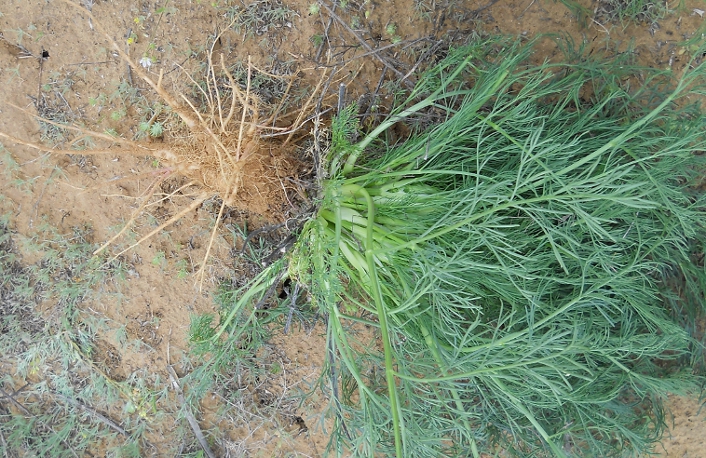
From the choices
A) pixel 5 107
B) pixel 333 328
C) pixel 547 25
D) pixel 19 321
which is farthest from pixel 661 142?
pixel 19 321

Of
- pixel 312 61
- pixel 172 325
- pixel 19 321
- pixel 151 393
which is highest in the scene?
pixel 312 61

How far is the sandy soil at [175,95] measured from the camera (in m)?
1.65

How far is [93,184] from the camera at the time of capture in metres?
1.79

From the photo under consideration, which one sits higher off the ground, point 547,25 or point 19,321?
point 547,25

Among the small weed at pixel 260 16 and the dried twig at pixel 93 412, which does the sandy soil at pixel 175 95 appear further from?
the dried twig at pixel 93 412

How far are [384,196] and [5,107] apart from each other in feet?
4.45

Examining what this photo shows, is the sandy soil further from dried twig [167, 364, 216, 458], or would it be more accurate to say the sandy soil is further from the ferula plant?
the ferula plant

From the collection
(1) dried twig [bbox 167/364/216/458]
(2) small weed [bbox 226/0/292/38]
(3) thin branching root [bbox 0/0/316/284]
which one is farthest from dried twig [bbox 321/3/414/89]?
(1) dried twig [bbox 167/364/216/458]

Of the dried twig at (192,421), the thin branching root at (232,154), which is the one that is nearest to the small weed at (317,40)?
the thin branching root at (232,154)

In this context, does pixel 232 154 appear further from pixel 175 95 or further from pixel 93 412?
pixel 93 412

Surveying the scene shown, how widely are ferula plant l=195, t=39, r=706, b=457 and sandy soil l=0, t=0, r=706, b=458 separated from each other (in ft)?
0.51

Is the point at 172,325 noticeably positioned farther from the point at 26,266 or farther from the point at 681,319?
the point at 681,319

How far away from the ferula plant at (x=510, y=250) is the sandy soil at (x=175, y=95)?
0.51 feet

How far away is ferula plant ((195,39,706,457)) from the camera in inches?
49.4
